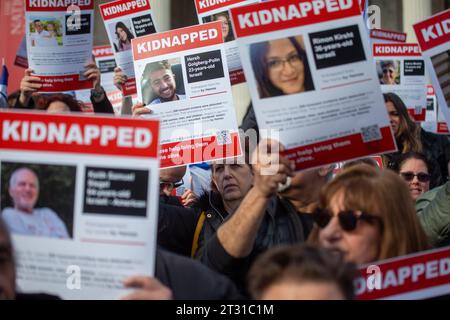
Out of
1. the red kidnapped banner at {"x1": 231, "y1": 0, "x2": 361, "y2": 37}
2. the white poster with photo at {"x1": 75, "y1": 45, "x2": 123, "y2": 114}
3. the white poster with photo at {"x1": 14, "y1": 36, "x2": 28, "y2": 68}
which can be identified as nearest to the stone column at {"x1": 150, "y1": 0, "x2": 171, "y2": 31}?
the white poster with photo at {"x1": 75, "y1": 45, "x2": 123, "y2": 114}

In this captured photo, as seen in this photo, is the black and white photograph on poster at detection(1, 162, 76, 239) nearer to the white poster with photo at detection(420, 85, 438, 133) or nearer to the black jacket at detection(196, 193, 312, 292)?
the black jacket at detection(196, 193, 312, 292)

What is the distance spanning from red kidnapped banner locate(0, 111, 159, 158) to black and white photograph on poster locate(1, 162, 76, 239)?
77mm

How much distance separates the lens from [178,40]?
6.18 meters

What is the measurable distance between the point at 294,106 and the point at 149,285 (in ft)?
4.13

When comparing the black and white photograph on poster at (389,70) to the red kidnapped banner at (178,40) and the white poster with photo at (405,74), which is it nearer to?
the white poster with photo at (405,74)

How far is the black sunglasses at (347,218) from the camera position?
368cm

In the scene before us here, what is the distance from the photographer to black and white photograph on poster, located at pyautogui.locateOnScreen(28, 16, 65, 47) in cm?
741

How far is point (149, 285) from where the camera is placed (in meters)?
3.20

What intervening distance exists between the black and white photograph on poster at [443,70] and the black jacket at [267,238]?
2.92 ft

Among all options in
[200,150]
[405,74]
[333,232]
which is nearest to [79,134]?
[333,232]

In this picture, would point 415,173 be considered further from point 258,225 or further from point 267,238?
point 258,225

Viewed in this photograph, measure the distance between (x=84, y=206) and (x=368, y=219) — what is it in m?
1.06

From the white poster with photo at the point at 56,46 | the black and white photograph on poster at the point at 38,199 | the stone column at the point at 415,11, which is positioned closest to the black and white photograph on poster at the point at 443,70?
the black and white photograph on poster at the point at 38,199
